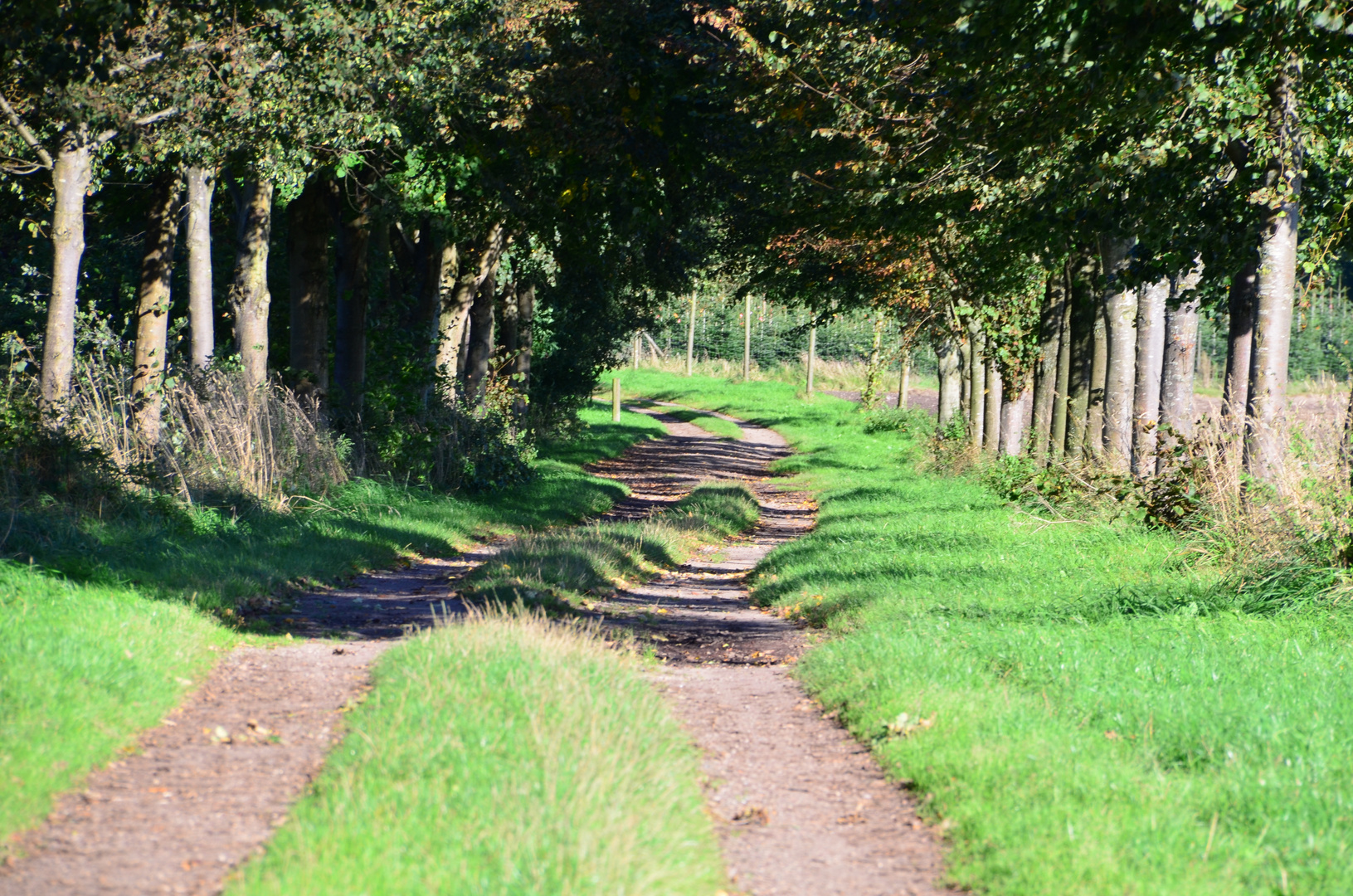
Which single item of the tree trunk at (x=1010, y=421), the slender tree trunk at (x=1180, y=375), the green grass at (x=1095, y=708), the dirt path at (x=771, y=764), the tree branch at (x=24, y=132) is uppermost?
the tree branch at (x=24, y=132)

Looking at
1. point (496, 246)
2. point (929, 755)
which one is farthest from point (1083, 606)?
point (496, 246)

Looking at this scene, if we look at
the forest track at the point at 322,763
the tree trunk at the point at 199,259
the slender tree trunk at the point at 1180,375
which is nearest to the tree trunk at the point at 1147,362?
the slender tree trunk at the point at 1180,375

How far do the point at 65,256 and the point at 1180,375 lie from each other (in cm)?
1318

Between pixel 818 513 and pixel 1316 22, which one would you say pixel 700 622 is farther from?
pixel 818 513

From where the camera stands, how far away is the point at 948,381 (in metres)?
33.4

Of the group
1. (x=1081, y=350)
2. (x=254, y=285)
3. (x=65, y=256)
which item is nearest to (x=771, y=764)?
(x=65, y=256)

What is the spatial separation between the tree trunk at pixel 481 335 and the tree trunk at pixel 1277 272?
50.5 feet

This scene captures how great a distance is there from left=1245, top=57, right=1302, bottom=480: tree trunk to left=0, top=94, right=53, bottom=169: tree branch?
13.4m

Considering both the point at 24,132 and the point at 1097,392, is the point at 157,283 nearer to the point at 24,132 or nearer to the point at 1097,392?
the point at 24,132

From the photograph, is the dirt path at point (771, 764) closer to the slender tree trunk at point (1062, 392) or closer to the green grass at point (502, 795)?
the green grass at point (502, 795)

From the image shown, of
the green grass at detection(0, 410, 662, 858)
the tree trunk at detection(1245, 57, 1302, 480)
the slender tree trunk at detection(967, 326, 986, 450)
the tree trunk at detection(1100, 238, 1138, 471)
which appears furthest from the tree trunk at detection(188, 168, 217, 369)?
the slender tree trunk at detection(967, 326, 986, 450)

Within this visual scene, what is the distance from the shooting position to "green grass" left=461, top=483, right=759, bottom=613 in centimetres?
1052

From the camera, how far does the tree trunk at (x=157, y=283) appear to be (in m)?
16.9

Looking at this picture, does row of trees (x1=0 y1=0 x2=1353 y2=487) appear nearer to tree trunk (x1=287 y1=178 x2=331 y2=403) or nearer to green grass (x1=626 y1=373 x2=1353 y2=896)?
tree trunk (x1=287 y1=178 x2=331 y2=403)
